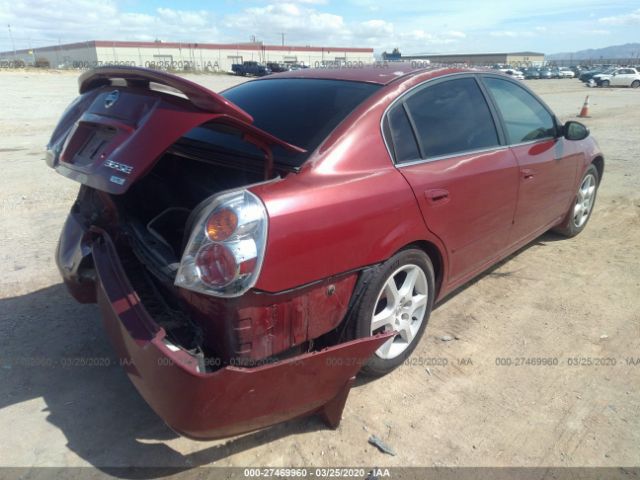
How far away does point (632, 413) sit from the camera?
2568mm

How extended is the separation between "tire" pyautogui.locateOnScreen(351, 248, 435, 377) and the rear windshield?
2.43 ft

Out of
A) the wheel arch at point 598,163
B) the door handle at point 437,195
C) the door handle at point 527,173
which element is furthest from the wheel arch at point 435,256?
the wheel arch at point 598,163

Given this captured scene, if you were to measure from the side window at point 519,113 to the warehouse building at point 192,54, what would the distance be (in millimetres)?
66052

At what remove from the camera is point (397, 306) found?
2744 mm

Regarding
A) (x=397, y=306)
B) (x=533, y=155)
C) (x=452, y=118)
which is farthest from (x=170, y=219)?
(x=533, y=155)

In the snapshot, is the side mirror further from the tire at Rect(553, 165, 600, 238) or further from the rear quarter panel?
the rear quarter panel

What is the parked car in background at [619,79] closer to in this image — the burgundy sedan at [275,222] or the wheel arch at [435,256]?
the burgundy sedan at [275,222]

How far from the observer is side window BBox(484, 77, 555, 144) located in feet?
11.5

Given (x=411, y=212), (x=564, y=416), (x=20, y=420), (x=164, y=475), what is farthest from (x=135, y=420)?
(x=564, y=416)

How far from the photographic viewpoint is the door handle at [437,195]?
2.68 metres

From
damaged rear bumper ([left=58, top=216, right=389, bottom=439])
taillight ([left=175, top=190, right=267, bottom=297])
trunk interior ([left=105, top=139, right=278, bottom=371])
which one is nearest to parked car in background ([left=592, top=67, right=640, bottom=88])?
trunk interior ([left=105, top=139, right=278, bottom=371])

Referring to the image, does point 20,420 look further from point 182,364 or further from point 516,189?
point 516,189

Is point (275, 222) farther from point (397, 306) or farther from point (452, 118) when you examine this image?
point (452, 118)

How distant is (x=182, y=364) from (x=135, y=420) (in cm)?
86
